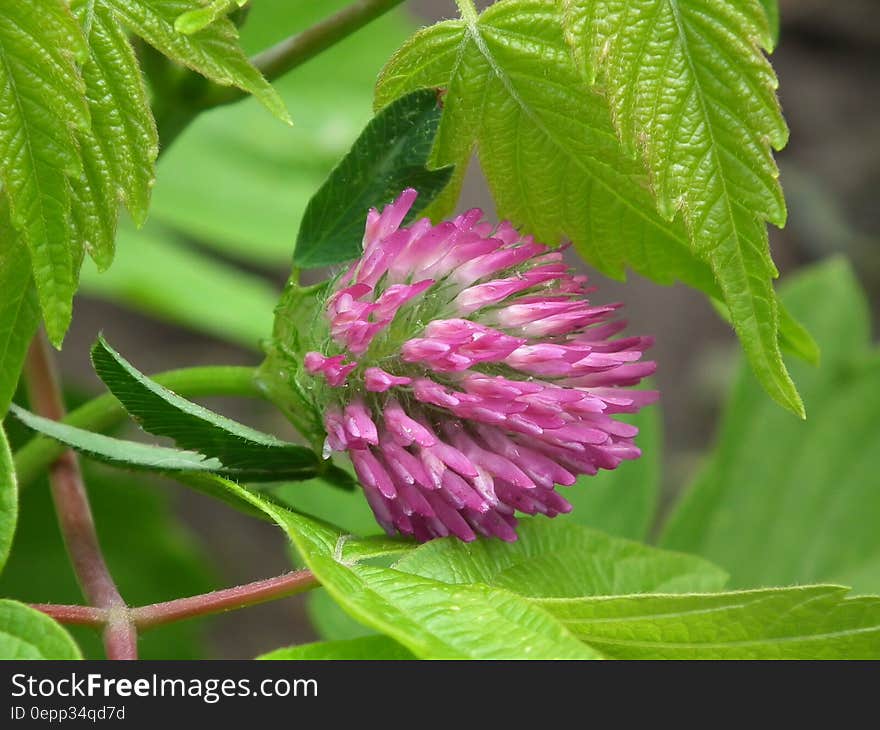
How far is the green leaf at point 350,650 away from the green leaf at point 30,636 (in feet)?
0.33

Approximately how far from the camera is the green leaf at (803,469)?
137cm

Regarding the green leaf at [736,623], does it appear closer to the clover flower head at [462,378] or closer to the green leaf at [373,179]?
the clover flower head at [462,378]

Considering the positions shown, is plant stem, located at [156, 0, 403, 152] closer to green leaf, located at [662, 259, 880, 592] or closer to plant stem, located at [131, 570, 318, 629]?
plant stem, located at [131, 570, 318, 629]

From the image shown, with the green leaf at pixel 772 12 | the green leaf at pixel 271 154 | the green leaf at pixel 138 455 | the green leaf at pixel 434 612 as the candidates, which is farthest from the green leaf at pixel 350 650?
the green leaf at pixel 271 154

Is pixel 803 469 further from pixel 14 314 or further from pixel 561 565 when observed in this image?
pixel 14 314

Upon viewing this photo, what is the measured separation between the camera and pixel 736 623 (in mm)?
591

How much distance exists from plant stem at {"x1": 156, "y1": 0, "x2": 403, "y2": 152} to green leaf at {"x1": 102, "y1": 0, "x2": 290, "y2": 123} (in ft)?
0.56

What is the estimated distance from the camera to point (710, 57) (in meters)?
0.62

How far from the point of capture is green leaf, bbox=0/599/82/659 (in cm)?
56
